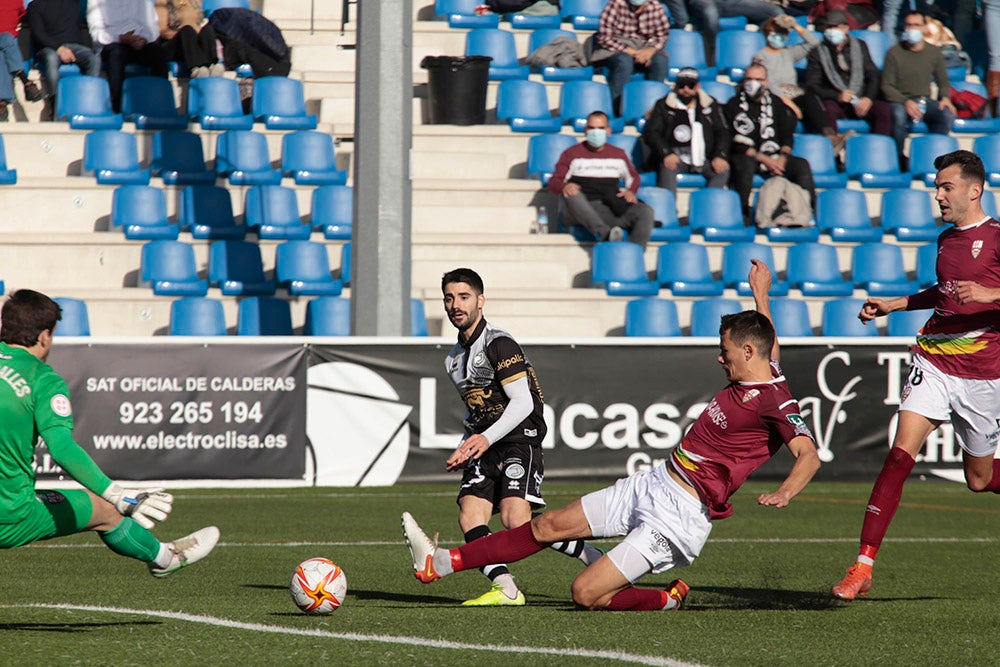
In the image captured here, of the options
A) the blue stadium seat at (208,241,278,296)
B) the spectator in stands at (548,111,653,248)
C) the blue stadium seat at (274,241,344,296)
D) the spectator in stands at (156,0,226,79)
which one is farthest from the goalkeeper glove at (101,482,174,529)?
the spectator in stands at (156,0,226,79)

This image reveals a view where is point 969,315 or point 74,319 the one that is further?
point 74,319

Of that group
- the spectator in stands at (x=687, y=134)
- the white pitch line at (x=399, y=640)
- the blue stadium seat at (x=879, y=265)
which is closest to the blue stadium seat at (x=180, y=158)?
the spectator in stands at (x=687, y=134)

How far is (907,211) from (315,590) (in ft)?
50.0

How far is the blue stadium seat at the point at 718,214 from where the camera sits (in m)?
19.1

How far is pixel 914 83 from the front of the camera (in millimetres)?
21047

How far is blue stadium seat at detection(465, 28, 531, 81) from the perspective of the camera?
2081cm

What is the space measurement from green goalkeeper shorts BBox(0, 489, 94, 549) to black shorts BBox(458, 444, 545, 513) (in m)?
2.12

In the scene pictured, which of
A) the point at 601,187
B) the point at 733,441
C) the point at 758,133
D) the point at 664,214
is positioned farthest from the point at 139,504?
the point at 758,133

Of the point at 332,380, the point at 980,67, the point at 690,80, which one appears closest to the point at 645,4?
the point at 690,80

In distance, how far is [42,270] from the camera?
58.3ft

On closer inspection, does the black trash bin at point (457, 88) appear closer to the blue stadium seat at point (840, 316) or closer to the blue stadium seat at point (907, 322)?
the blue stadium seat at point (840, 316)

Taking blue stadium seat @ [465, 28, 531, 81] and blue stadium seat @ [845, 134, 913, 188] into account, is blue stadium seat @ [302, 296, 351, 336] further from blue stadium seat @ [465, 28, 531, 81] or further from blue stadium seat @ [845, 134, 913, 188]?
blue stadium seat @ [845, 134, 913, 188]

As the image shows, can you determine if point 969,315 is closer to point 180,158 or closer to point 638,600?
point 638,600

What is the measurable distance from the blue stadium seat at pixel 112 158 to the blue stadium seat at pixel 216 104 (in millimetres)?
1151
